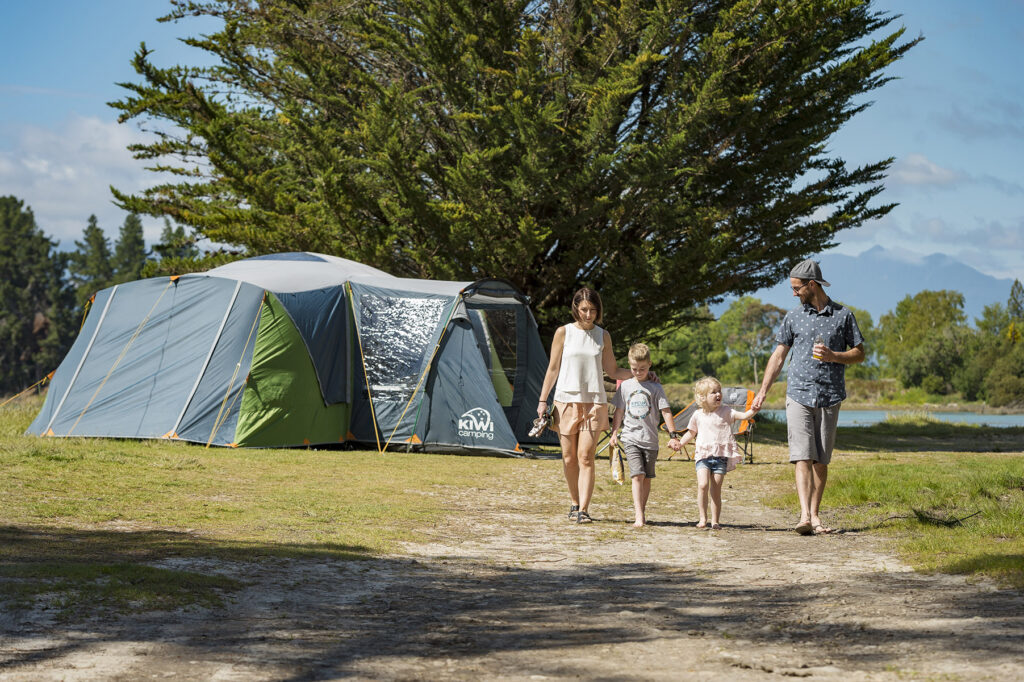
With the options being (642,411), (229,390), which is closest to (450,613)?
(642,411)

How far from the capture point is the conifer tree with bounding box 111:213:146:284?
3435 inches

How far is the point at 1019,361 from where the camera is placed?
5828 cm

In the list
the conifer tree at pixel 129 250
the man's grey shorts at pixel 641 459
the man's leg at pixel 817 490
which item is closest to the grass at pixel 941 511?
the man's leg at pixel 817 490

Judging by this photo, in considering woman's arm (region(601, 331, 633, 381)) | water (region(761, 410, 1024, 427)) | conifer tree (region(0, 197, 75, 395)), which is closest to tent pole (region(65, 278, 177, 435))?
woman's arm (region(601, 331, 633, 381))

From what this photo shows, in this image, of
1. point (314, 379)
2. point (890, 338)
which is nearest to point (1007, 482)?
point (314, 379)

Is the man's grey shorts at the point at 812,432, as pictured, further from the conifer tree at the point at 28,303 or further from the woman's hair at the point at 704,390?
the conifer tree at the point at 28,303

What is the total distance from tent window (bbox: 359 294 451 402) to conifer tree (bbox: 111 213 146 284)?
78552 mm

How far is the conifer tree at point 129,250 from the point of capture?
87.2m

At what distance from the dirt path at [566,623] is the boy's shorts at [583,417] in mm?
1321

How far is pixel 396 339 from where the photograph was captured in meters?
13.7

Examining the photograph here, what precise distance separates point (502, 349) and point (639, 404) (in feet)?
24.2

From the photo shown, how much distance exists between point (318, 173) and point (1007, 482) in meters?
13.4

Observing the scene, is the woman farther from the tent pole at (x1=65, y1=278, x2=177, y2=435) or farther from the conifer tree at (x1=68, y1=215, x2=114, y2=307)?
the conifer tree at (x1=68, y1=215, x2=114, y2=307)

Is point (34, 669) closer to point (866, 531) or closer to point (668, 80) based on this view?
point (866, 531)
